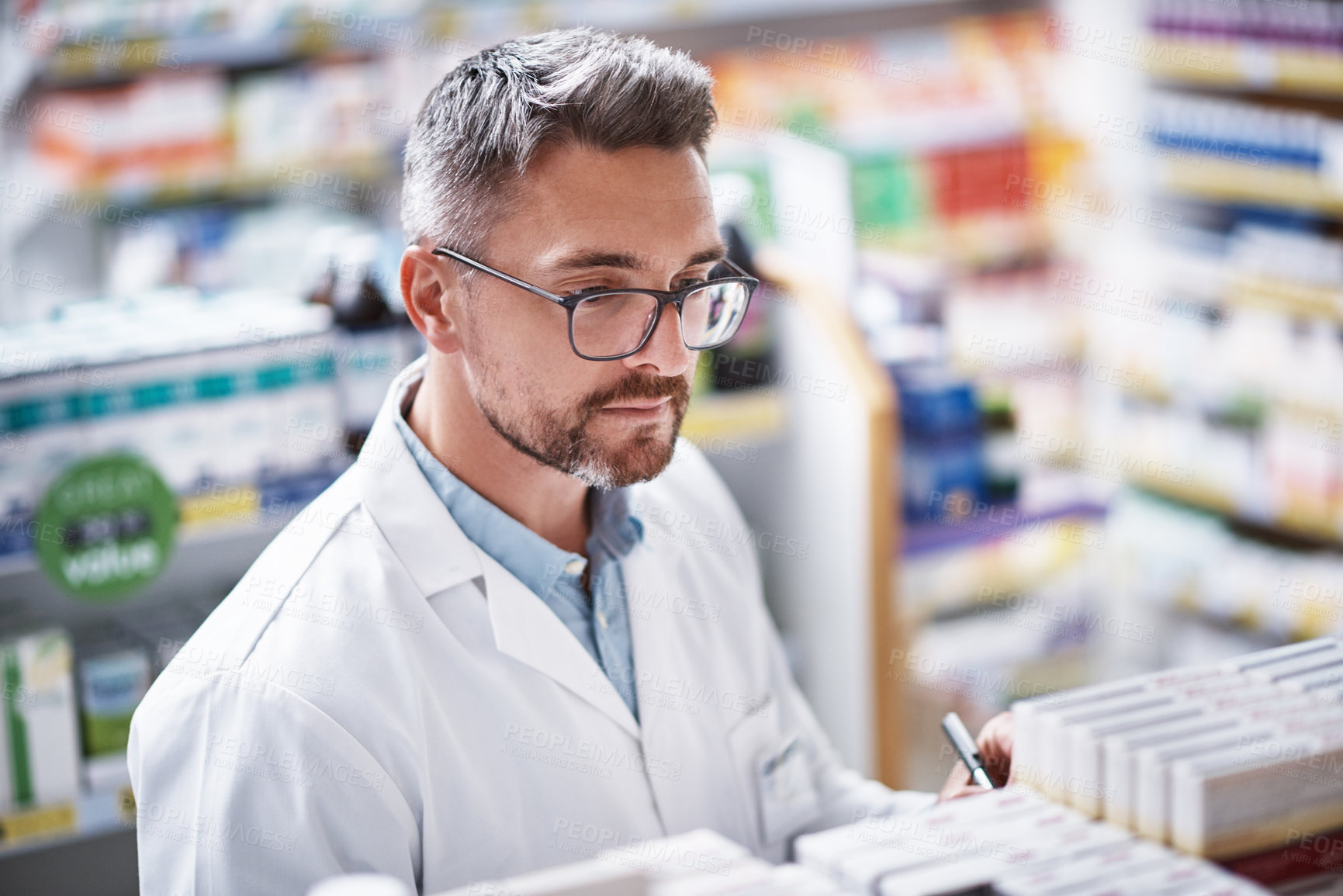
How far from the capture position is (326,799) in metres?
1.42

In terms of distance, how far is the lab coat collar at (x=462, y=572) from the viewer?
162 cm

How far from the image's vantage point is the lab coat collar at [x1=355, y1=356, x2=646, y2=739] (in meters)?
1.62

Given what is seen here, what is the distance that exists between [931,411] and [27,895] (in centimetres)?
230

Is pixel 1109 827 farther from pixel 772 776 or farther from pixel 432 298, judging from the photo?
pixel 432 298

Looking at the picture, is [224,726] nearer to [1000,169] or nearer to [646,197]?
[646,197]

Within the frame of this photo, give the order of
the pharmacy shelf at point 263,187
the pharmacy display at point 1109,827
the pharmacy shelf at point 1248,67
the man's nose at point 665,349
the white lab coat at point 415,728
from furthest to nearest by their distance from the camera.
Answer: the pharmacy shelf at point 1248,67 < the pharmacy shelf at point 263,187 < the man's nose at point 665,349 < the white lab coat at point 415,728 < the pharmacy display at point 1109,827

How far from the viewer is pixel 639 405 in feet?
5.20

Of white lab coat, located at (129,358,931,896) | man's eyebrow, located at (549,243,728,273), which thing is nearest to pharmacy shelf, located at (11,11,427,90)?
white lab coat, located at (129,358,931,896)

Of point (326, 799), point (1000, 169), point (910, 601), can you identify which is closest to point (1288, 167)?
point (1000, 169)

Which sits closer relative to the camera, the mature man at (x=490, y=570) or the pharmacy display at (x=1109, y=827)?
the pharmacy display at (x=1109, y=827)

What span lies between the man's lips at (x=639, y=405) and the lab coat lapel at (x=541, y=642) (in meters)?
0.25

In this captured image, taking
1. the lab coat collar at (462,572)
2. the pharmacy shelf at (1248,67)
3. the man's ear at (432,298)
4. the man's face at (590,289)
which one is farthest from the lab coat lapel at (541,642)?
the pharmacy shelf at (1248,67)

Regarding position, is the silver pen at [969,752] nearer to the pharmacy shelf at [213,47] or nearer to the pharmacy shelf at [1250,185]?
the pharmacy shelf at [213,47]

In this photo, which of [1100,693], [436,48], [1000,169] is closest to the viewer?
[1100,693]
